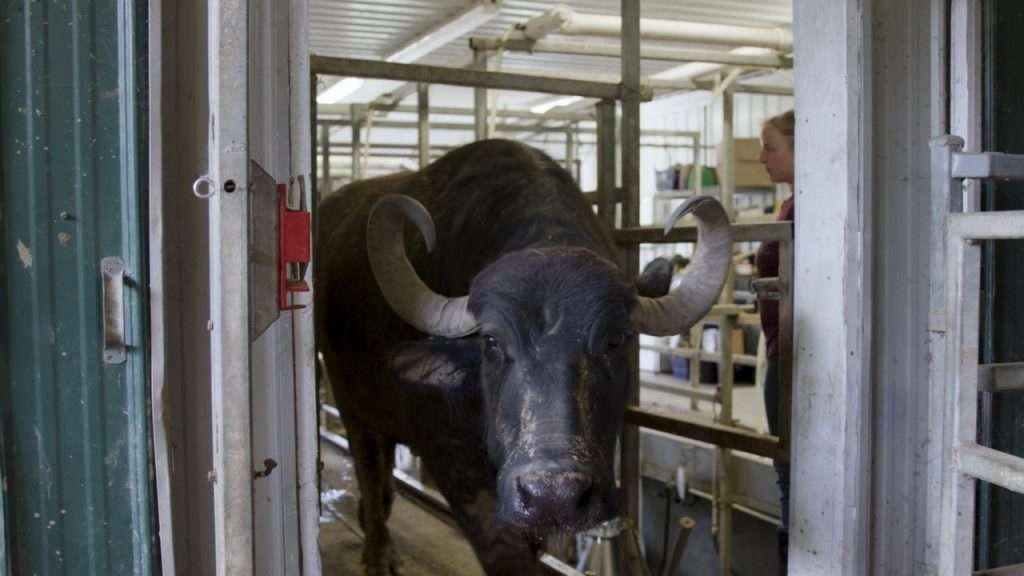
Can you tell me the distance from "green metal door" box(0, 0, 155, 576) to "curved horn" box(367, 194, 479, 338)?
5.22 ft

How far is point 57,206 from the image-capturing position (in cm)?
193

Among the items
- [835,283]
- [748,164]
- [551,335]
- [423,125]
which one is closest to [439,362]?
[551,335]

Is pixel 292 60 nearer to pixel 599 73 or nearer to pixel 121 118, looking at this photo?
pixel 121 118

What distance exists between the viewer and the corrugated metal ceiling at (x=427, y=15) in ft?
24.7

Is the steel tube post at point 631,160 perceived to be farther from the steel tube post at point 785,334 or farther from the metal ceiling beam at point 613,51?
the steel tube post at point 785,334

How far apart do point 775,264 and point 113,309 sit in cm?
369

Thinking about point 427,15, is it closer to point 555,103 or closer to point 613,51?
point 613,51

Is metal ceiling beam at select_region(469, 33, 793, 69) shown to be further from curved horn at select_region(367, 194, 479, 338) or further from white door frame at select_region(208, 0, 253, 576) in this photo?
white door frame at select_region(208, 0, 253, 576)

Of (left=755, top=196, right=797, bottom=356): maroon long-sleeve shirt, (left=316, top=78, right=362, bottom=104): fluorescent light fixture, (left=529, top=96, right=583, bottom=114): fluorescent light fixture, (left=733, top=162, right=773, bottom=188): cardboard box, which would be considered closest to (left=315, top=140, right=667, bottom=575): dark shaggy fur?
(left=755, top=196, right=797, bottom=356): maroon long-sleeve shirt

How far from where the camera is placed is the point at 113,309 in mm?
1955

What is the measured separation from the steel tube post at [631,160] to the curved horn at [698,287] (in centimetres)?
96

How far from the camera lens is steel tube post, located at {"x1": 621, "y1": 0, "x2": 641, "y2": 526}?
4.67 metres

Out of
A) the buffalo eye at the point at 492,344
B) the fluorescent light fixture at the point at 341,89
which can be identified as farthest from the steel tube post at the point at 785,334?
the fluorescent light fixture at the point at 341,89

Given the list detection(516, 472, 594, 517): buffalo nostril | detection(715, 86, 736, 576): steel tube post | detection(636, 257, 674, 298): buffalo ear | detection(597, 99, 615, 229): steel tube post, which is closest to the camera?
detection(516, 472, 594, 517): buffalo nostril
